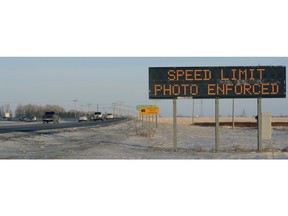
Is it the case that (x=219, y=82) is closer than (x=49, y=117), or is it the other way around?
(x=219, y=82)

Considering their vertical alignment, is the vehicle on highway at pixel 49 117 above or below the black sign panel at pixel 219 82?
below

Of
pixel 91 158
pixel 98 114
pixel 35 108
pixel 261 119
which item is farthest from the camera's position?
pixel 35 108

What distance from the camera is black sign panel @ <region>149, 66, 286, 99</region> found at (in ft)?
81.9

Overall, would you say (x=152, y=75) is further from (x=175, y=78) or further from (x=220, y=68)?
(x=220, y=68)

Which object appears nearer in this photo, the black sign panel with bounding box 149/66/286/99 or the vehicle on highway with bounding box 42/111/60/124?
the black sign panel with bounding box 149/66/286/99

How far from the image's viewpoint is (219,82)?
82.1ft

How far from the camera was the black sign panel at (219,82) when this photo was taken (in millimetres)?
24953

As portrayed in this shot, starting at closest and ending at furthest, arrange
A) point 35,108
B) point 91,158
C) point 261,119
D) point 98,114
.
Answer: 1. point 91,158
2. point 261,119
3. point 98,114
4. point 35,108

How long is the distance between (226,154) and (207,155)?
1.11m

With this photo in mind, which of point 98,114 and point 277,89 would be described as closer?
point 277,89

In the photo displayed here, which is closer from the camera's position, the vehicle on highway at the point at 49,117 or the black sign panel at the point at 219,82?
the black sign panel at the point at 219,82

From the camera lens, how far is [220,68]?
2494 cm

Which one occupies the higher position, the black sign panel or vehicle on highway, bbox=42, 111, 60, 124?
the black sign panel

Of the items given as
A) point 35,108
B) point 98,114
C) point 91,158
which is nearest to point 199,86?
point 91,158
